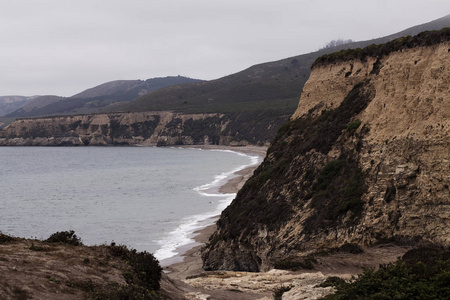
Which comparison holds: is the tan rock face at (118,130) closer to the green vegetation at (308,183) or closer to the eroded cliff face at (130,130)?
the eroded cliff face at (130,130)

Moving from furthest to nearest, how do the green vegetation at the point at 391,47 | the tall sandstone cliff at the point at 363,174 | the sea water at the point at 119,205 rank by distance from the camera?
1. the sea water at the point at 119,205
2. the green vegetation at the point at 391,47
3. the tall sandstone cliff at the point at 363,174

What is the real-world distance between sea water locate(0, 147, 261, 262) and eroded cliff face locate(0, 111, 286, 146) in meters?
73.8

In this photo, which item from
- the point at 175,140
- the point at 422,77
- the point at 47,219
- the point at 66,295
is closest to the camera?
the point at 66,295

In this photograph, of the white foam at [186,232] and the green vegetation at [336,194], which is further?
the white foam at [186,232]

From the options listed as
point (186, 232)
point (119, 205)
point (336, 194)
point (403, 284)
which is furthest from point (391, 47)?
point (119, 205)

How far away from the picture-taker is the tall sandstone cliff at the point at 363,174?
17.9 meters

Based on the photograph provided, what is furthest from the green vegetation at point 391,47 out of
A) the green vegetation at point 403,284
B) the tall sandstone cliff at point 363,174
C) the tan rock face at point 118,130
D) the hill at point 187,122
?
the tan rock face at point 118,130

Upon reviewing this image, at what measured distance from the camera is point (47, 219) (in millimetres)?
43156

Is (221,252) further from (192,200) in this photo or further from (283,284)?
(192,200)

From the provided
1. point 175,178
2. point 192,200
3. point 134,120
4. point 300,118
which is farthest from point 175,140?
point 300,118

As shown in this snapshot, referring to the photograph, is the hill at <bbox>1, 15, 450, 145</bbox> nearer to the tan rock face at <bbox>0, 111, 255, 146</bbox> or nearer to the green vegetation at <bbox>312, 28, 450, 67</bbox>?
the tan rock face at <bbox>0, 111, 255, 146</bbox>

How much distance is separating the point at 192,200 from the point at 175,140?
395 feet

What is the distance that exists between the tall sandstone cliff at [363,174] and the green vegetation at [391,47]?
66 mm

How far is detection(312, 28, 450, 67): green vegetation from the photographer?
68.0ft
